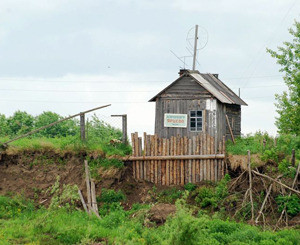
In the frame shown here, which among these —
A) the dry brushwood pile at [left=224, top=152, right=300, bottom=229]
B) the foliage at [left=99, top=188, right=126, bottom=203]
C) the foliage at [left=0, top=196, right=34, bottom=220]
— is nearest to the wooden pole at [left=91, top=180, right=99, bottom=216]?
the foliage at [left=99, top=188, right=126, bottom=203]

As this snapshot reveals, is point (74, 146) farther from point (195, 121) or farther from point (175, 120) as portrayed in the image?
point (195, 121)

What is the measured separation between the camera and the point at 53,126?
37.6 m

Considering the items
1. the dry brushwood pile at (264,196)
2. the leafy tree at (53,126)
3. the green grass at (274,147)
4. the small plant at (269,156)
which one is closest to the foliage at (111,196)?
the dry brushwood pile at (264,196)

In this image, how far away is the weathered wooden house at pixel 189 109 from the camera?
2434 centimetres

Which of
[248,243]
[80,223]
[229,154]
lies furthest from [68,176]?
[248,243]

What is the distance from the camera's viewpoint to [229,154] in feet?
72.2

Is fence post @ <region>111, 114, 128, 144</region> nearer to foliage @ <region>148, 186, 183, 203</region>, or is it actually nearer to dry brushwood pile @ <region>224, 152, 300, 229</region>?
foliage @ <region>148, 186, 183, 203</region>

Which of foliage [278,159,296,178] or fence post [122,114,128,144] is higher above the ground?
fence post [122,114,128,144]

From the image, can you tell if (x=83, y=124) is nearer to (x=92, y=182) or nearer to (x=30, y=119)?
(x=92, y=182)

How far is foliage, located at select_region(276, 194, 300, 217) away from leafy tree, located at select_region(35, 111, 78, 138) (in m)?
20.5

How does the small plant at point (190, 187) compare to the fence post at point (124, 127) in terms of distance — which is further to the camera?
the fence post at point (124, 127)

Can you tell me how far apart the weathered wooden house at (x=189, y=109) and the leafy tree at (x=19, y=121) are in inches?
598

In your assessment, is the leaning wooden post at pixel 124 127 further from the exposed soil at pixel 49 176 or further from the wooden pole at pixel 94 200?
the wooden pole at pixel 94 200

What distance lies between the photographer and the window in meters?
24.4
